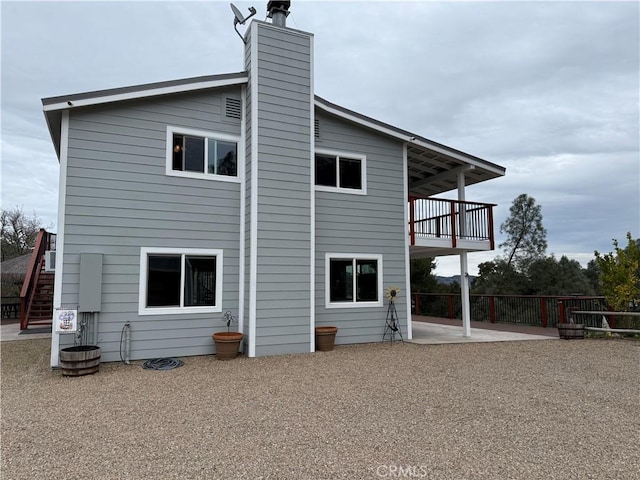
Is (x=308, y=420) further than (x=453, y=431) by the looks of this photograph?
Yes

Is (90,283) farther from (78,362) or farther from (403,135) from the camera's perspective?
(403,135)

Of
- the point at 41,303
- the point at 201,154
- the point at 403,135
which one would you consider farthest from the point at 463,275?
the point at 41,303

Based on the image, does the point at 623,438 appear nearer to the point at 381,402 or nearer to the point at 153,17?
the point at 381,402

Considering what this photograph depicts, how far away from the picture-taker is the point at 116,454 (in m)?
3.46

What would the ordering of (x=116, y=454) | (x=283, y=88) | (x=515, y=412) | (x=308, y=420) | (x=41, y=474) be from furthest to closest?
(x=283, y=88), (x=515, y=412), (x=308, y=420), (x=116, y=454), (x=41, y=474)

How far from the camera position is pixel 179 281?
789cm

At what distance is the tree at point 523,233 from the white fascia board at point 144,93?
19.3 meters

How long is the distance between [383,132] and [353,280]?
12.0 ft

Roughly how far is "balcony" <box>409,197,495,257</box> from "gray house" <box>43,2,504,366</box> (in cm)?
39

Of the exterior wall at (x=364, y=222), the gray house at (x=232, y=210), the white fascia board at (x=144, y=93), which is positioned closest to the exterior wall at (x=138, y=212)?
the gray house at (x=232, y=210)

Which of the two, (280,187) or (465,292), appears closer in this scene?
(280,187)

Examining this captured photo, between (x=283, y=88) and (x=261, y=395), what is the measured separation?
620cm

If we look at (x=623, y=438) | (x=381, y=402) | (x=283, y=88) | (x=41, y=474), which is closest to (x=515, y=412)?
(x=623, y=438)

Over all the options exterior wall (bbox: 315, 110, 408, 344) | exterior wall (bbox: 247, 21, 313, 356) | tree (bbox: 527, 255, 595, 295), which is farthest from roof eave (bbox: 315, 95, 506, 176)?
tree (bbox: 527, 255, 595, 295)
